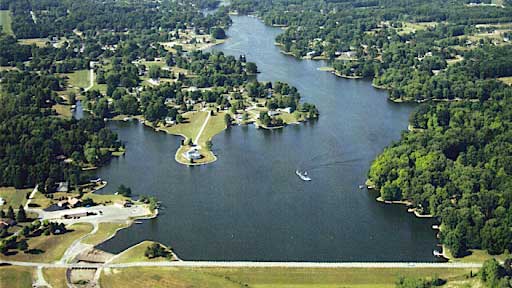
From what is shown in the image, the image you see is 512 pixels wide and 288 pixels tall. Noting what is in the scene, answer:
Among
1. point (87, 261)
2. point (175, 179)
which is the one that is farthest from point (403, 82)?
point (87, 261)

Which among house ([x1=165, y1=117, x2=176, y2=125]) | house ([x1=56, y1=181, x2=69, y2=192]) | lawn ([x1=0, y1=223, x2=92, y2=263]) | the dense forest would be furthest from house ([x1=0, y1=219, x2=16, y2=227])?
house ([x1=165, y1=117, x2=176, y2=125])

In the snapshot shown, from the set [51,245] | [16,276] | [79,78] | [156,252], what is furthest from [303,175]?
[79,78]

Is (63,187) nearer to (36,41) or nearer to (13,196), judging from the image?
(13,196)

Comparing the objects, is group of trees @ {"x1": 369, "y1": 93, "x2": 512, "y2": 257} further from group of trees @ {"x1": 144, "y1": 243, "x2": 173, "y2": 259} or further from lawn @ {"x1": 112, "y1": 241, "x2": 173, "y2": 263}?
lawn @ {"x1": 112, "y1": 241, "x2": 173, "y2": 263}

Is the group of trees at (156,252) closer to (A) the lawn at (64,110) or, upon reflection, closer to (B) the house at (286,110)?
(A) the lawn at (64,110)

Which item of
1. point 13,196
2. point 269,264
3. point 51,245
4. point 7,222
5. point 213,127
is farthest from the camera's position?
point 213,127

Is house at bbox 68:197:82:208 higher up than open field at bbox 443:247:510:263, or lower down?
lower down

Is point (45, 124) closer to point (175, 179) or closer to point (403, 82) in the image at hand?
point (175, 179)
